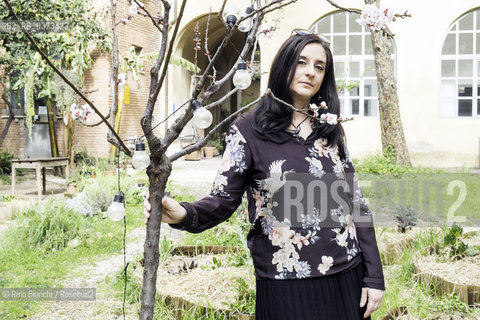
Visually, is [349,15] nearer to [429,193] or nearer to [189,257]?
[429,193]

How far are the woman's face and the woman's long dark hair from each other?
18mm

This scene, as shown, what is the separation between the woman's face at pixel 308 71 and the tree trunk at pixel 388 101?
8188 mm

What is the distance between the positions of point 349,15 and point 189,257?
10.6 m

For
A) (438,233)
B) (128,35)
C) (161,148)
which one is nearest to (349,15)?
(128,35)

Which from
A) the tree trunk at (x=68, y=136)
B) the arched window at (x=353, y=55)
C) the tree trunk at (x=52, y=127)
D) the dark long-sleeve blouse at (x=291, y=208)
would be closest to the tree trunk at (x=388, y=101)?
the arched window at (x=353, y=55)

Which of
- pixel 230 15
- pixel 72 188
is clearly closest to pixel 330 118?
pixel 230 15

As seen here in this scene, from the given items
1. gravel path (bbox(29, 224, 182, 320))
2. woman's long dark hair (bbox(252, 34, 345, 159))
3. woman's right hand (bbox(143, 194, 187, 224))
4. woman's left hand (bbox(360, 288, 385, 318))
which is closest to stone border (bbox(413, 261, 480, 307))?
woman's left hand (bbox(360, 288, 385, 318))

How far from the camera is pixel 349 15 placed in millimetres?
12992

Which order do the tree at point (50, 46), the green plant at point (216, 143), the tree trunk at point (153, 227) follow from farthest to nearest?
the green plant at point (216, 143)
the tree at point (50, 46)
the tree trunk at point (153, 227)

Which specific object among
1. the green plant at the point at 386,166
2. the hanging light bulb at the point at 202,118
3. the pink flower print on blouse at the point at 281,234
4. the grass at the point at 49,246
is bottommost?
the grass at the point at 49,246

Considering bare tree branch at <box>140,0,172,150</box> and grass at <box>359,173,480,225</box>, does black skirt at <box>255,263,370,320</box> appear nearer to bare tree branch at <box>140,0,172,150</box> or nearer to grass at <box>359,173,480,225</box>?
bare tree branch at <box>140,0,172,150</box>

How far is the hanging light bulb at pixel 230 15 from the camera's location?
1.47 meters

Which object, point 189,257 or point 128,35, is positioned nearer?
point 189,257

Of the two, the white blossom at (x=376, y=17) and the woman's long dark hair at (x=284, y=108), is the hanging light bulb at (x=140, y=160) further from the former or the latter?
the white blossom at (x=376, y=17)
